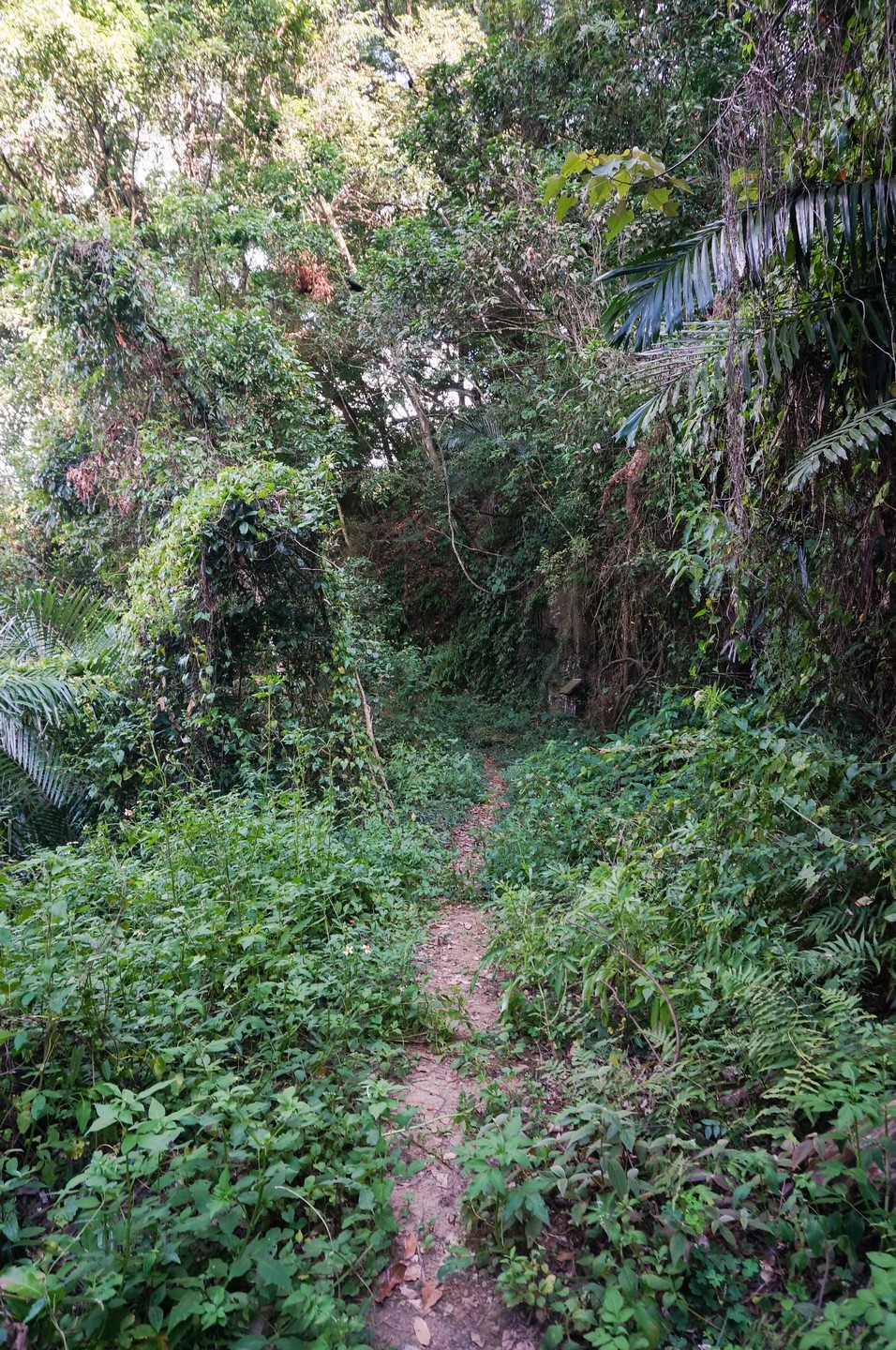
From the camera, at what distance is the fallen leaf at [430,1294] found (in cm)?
211

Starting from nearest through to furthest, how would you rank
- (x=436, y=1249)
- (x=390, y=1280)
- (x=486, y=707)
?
(x=390, y=1280), (x=436, y=1249), (x=486, y=707)

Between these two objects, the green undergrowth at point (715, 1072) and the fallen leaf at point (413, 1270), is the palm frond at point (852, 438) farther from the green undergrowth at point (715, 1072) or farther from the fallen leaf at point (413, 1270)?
the fallen leaf at point (413, 1270)

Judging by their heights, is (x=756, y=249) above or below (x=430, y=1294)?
above

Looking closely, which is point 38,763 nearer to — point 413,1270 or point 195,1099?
point 195,1099

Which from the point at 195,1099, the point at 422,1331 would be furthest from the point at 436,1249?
the point at 195,1099

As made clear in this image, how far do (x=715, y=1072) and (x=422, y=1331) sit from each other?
134 centimetres

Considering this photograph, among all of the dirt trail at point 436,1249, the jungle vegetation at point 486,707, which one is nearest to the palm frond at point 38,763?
the jungle vegetation at point 486,707

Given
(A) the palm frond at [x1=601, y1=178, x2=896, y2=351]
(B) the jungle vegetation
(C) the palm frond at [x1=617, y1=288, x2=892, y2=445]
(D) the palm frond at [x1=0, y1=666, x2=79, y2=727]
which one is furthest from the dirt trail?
(D) the palm frond at [x1=0, y1=666, x2=79, y2=727]

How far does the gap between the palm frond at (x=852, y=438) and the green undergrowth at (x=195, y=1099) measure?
3.13m

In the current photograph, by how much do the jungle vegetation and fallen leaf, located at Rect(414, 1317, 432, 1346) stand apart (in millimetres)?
170

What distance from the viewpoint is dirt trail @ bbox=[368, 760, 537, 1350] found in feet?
6.68

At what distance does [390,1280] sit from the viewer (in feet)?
7.06

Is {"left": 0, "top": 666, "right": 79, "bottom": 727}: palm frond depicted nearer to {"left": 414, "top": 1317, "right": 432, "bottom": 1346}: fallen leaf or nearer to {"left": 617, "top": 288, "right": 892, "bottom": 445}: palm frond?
{"left": 414, "top": 1317, "right": 432, "bottom": 1346}: fallen leaf

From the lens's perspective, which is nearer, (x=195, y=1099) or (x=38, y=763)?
(x=195, y=1099)
